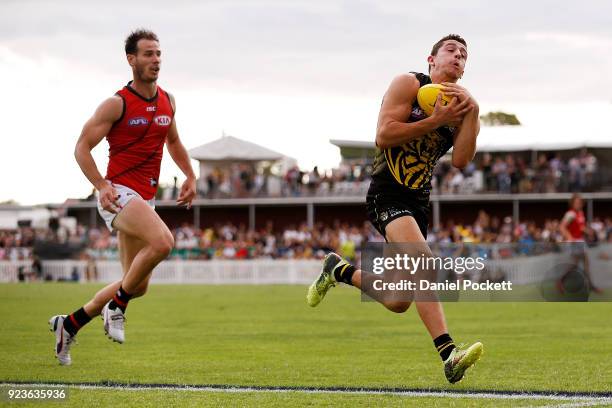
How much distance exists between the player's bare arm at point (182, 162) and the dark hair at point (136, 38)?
720 mm

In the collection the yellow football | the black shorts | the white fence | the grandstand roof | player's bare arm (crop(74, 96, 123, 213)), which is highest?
the yellow football

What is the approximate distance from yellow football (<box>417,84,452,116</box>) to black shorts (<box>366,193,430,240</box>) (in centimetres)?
71

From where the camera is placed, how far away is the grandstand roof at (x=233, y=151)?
58.8 meters

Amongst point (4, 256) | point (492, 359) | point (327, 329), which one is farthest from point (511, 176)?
point (492, 359)

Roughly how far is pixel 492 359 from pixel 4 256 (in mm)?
45231

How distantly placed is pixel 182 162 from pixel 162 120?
749 mm

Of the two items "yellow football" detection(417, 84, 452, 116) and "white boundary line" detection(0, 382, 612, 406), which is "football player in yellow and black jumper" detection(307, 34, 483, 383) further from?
"white boundary line" detection(0, 382, 612, 406)

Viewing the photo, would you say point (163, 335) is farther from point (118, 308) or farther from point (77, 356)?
point (118, 308)

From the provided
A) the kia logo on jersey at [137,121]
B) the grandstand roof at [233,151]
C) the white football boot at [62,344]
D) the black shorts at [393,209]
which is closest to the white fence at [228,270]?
the grandstand roof at [233,151]

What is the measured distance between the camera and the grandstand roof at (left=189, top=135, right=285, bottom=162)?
5880 centimetres

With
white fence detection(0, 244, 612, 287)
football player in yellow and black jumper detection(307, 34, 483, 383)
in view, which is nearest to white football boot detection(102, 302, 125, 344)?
football player in yellow and black jumper detection(307, 34, 483, 383)

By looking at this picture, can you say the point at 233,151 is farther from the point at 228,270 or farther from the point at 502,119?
the point at 502,119

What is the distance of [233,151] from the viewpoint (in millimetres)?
59281

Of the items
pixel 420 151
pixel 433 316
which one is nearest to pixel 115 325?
pixel 433 316
